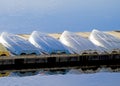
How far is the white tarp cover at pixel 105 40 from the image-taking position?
51688mm

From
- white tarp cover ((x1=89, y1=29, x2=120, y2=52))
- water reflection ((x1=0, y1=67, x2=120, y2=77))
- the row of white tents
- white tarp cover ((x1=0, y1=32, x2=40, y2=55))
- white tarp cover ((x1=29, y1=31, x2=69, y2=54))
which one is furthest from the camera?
white tarp cover ((x1=89, y1=29, x2=120, y2=52))

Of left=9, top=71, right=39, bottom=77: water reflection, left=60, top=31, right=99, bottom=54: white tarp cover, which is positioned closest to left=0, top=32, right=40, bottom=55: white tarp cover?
left=9, top=71, right=39, bottom=77: water reflection

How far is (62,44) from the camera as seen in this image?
49969 mm

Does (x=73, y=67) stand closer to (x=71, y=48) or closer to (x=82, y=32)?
(x=71, y=48)

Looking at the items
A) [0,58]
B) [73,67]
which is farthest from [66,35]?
[0,58]

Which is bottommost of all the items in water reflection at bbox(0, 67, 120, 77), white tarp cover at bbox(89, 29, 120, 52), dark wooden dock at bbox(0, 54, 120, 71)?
water reflection at bbox(0, 67, 120, 77)

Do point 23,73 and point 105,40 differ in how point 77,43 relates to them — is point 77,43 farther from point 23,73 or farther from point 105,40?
point 23,73

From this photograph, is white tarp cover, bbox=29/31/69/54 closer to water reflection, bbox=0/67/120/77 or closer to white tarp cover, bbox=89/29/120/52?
water reflection, bbox=0/67/120/77

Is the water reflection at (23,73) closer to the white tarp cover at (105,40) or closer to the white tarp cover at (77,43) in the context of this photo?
the white tarp cover at (77,43)

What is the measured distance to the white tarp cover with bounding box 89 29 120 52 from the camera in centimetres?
5169

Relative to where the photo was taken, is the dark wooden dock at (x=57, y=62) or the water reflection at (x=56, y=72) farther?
the dark wooden dock at (x=57, y=62)

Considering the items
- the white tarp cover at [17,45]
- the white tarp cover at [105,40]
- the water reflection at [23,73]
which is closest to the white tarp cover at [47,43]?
the white tarp cover at [17,45]

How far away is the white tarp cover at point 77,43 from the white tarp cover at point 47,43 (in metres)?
1.44

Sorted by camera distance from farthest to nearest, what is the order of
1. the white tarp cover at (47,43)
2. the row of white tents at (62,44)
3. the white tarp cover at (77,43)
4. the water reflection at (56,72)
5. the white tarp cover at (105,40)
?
the white tarp cover at (105,40) → the white tarp cover at (77,43) → the white tarp cover at (47,43) → the row of white tents at (62,44) → the water reflection at (56,72)
